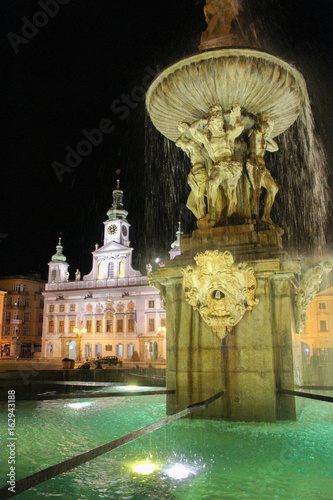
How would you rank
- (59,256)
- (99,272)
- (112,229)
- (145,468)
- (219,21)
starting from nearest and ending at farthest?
(145,468)
(219,21)
(99,272)
(112,229)
(59,256)

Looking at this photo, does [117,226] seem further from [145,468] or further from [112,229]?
[145,468]

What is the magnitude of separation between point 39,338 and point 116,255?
71.9ft

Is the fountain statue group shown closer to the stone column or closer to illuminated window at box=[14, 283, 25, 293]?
the stone column

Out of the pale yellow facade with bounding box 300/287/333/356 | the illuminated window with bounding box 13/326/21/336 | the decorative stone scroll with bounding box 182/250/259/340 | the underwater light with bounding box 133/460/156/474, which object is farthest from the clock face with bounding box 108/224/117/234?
the underwater light with bounding box 133/460/156/474

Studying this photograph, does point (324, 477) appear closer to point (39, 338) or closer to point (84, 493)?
point (84, 493)

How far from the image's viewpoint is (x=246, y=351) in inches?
207

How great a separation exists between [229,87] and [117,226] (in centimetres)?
4904

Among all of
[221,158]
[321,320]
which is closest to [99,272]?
[321,320]

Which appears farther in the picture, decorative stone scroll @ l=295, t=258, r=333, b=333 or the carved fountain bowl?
the carved fountain bowl

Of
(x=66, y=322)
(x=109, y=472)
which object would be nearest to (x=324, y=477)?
(x=109, y=472)

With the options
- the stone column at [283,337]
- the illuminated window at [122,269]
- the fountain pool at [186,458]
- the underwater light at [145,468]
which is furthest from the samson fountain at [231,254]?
the illuminated window at [122,269]

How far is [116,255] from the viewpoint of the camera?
53.2 meters

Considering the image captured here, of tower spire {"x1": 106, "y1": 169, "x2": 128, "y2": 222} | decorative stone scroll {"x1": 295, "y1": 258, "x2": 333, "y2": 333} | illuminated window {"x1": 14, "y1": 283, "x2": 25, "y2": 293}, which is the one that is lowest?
decorative stone scroll {"x1": 295, "y1": 258, "x2": 333, "y2": 333}

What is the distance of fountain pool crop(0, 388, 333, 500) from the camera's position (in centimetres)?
297
